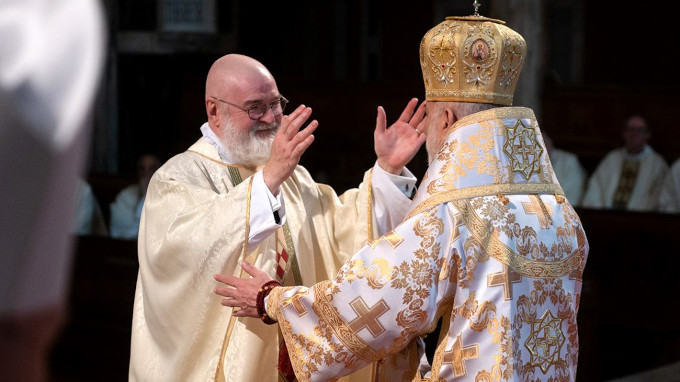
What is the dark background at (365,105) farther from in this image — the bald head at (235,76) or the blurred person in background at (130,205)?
the bald head at (235,76)

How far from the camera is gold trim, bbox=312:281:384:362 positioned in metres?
2.46

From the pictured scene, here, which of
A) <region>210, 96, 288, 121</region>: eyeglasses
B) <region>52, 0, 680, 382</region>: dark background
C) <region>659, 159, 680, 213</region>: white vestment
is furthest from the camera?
<region>659, 159, 680, 213</region>: white vestment

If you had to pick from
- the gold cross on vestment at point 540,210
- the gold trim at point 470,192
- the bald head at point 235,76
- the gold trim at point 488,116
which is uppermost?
the bald head at point 235,76

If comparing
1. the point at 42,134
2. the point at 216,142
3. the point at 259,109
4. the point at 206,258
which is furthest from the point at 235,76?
the point at 42,134

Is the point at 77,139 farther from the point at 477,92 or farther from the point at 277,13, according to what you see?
the point at 277,13

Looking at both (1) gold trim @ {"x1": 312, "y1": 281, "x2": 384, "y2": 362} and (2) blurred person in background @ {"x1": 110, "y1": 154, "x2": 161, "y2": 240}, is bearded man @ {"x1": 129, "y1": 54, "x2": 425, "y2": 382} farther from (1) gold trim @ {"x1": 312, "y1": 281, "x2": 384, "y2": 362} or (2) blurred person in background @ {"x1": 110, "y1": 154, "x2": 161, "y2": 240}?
(2) blurred person in background @ {"x1": 110, "y1": 154, "x2": 161, "y2": 240}

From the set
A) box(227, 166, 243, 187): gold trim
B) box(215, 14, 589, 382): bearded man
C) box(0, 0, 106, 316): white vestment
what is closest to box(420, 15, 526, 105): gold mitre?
box(215, 14, 589, 382): bearded man

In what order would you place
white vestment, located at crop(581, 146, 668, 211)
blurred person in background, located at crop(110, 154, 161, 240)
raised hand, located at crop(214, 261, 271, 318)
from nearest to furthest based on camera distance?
raised hand, located at crop(214, 261, 271, 318) → blurred person in background, located at crop(110, 154, 161, 240) → white vestment, located at crop(581, 146, 668, 211)

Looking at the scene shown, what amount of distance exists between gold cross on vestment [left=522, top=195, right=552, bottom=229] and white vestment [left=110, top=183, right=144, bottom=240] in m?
6.68

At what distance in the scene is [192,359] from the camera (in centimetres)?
304

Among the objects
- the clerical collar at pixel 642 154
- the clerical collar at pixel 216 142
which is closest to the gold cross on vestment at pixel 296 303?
the clerical collar at pixel 216 142

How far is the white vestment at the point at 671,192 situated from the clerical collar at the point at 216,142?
702 centimetres

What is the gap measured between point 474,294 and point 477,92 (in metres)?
0.56

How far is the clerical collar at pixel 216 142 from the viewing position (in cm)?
331
